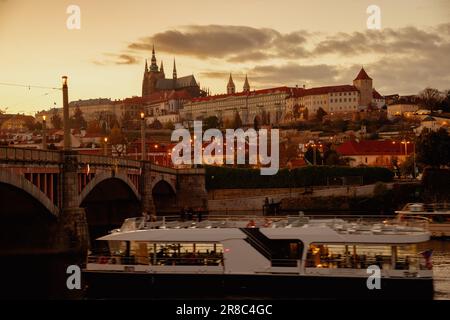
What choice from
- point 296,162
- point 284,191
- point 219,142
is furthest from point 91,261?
point 219,142

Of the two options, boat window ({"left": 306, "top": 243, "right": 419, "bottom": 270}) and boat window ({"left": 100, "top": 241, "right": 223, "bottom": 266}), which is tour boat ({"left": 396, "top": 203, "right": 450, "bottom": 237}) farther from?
boat window ({"left": 100, "top": 241, "right": 223, "bottom": 266})

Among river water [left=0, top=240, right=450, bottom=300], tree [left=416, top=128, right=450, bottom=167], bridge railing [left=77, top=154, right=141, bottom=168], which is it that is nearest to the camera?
river water [left=0, top=240, right=450, bottom=300]

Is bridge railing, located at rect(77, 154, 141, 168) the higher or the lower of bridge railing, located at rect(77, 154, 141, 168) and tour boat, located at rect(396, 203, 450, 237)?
the higher

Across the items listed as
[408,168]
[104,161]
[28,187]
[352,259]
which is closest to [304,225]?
[352,259]

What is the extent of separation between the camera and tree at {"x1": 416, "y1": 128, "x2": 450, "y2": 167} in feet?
266

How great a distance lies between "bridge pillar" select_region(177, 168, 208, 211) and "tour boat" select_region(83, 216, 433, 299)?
177ft

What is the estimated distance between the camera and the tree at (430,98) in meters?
175

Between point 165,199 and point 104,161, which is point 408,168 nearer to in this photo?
point 165,199

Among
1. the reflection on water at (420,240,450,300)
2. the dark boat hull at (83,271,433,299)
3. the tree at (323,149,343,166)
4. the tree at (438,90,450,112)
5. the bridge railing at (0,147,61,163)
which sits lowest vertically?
the reflection on water at (420,240,450,300)

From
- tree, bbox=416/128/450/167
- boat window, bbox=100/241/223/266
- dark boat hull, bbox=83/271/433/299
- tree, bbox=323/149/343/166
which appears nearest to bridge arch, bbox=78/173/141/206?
boat window, bbox=100/241/223/266

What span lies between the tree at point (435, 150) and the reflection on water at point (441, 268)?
106 ft
